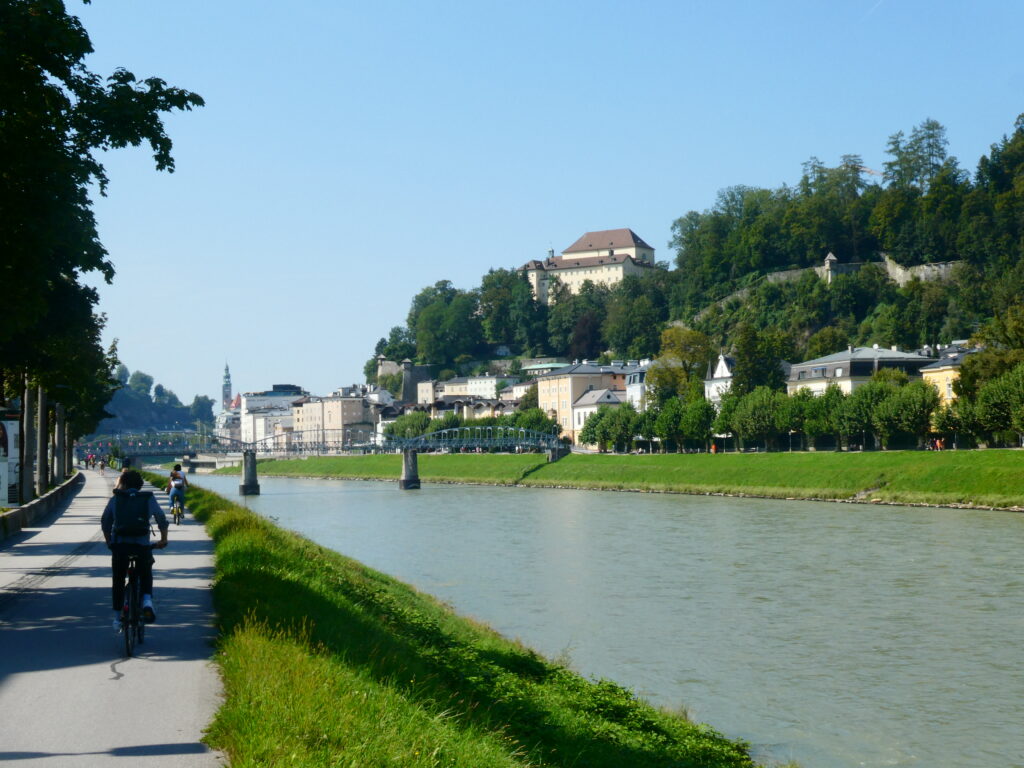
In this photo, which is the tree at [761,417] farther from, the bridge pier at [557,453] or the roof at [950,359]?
the bridge pier at [557,453]

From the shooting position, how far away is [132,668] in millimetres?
8906

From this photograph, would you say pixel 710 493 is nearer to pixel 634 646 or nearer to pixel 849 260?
pixel 634 646

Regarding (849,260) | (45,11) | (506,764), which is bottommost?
(506,764)

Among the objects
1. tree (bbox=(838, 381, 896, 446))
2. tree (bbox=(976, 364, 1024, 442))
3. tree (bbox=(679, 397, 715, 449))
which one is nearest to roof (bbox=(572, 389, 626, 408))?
tree (bbox=(679, 397, 715, 449))

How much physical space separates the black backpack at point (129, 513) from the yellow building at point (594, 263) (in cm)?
14903

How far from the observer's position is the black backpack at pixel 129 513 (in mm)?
9719

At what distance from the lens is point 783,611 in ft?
65.2

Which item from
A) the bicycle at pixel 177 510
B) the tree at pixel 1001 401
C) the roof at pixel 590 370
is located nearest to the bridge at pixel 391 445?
the roof at pixel 590 370

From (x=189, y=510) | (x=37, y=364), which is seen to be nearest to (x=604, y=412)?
(x=189, y=510)

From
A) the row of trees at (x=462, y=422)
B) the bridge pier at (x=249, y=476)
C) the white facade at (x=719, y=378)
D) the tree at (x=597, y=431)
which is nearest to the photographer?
the bridge pier at (x=249, y=476)

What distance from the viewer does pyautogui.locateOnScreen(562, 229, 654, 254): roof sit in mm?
163625

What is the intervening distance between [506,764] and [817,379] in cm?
8215

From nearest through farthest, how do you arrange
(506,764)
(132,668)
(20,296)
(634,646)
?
(506,764)
(132,668)
(20,296)
(634,646)

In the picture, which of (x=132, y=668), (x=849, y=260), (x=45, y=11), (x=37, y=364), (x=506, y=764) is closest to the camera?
(x=506, y=764)
